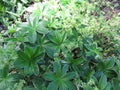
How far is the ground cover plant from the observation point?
1.72 m

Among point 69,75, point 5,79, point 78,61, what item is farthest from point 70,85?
point 5,79

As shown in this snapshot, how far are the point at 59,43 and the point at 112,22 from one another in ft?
1.59

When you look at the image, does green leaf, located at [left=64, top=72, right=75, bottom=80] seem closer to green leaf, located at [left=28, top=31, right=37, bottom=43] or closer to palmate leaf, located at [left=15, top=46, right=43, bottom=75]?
palmate leaf, located at [left=15, top=46, right=43, bottom=75]

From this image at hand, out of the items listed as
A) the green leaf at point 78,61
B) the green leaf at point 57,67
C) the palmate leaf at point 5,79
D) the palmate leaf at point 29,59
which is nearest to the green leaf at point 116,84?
the green leaf at point 78,61

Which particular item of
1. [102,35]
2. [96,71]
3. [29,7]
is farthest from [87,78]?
[29,7]

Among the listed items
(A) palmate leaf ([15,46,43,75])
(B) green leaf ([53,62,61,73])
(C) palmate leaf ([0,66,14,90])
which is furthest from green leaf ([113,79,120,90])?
(C) palmate leaf ([0,66,14,90])

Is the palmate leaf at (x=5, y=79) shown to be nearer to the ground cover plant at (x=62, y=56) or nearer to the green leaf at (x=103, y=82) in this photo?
the ground cover plant at (x=62, y=56)

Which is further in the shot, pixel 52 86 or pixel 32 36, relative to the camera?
pixel 32 36

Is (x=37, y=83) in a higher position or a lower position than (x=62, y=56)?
lower

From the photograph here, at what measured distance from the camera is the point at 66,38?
1.89 m

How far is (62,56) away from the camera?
1875mm

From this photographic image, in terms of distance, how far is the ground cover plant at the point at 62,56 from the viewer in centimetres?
172

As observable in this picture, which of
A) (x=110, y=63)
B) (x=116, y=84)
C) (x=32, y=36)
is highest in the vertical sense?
(x=32, y=36)

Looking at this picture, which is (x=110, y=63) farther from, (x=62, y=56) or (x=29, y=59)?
(x=29, y=59)
